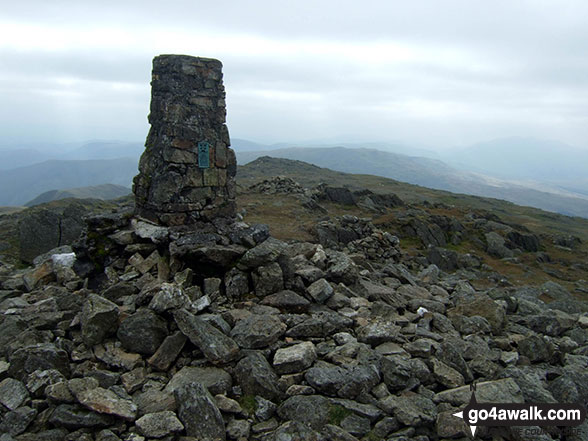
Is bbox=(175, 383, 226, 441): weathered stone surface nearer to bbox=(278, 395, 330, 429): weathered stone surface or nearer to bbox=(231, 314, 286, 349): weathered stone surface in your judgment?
bbox=(278, 395, 330, 429): weathered stone surface

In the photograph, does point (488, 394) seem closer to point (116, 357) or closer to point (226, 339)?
point (226, 339)

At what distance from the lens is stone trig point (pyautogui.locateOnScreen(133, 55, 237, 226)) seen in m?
13.1

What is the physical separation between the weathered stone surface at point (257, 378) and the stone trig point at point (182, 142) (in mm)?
6215

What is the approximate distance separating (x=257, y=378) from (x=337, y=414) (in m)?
1.72

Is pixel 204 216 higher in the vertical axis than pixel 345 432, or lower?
higher

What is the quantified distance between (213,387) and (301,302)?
12.1ft

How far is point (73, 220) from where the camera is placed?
2280cm

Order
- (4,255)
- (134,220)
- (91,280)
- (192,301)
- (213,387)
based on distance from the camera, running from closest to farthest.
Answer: (213,387) → (192,301) → (91,280) → (134,220) → (4,255)

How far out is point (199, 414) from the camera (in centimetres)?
730

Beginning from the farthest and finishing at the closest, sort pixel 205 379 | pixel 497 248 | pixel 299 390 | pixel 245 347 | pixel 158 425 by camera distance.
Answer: pixel 497 248
pixel 245 347
pixel 205 379
pixel 299 390
pixel 158 425

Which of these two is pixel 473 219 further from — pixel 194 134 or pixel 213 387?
pixel 213 387

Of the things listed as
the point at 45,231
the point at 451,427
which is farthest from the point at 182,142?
the point at 45,231

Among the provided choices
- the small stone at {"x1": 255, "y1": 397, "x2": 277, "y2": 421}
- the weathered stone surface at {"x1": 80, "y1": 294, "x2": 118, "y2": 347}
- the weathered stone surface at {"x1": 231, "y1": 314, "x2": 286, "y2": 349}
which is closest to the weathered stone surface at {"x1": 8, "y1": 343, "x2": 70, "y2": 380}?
the weathered stone surface at {"x1": 80, "y1": 294, "x2": 118, "y2": 347}

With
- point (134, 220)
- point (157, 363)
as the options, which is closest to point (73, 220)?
point (134, 220)
